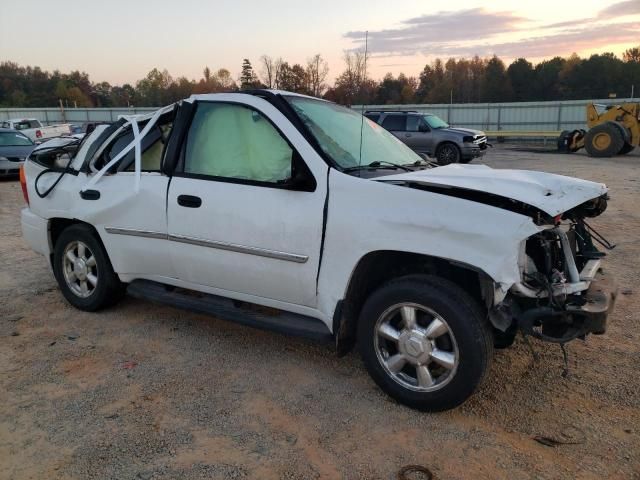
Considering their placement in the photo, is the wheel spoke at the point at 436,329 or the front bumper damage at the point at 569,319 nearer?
the front bumper damage at the point at 569,319

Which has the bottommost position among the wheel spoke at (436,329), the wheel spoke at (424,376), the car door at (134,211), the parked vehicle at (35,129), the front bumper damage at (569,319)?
the wheel spoke at (424,376)

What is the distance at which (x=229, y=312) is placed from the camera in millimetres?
3783

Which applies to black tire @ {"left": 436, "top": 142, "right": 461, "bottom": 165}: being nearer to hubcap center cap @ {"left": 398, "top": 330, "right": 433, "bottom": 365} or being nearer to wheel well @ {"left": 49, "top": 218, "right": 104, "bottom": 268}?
wheel well @ {"left": 49, "top": 218, "right": 104, "bottom": 268}

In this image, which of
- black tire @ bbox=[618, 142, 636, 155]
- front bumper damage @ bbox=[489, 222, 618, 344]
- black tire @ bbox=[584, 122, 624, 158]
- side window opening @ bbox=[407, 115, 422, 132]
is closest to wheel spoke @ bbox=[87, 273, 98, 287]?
front bumper damage @ bbox=[489, 222, 618, 344]

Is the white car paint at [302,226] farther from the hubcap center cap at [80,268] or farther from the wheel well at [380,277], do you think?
the hubcap center cap at [80,268]

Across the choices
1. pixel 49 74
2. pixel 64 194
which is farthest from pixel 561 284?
pixel 49 74

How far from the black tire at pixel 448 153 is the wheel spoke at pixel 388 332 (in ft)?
49.2

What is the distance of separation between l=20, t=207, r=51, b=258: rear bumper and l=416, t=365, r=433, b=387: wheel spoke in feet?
12.1

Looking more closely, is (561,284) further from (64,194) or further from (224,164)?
(64,194)

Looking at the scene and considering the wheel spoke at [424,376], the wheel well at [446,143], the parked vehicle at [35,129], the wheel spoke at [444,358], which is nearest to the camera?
the wheel spoke at [444,358]

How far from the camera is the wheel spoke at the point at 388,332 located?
316 centimetres

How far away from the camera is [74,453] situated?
2809 millimetres

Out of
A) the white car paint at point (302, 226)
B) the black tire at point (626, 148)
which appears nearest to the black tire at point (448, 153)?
the black tire at point (626, 148)

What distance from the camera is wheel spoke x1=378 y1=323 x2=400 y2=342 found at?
3164 mm
